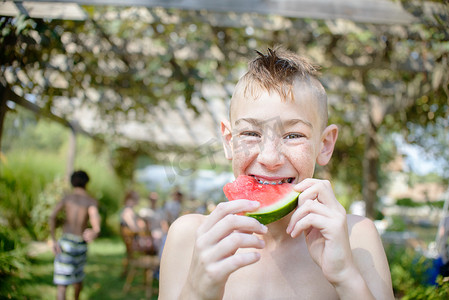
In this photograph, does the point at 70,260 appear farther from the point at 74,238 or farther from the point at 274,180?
the point at 274,180

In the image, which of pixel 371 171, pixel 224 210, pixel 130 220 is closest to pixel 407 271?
pixel 371 171

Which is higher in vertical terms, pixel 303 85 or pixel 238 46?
pixel 238 46

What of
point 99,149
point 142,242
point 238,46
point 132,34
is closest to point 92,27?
point 132,34

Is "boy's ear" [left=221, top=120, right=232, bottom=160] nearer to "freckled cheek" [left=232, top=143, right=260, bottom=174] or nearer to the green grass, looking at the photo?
"freckled cheek" [left=232, top=143, right=260, bottom=174]

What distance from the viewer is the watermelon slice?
1.20 metres

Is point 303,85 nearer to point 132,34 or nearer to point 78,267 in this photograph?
point 132,34

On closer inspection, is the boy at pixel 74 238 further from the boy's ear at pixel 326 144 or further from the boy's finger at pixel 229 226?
the boy's finger at pixel 229 226

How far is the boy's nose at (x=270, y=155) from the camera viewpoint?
1280 mm

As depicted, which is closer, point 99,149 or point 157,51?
point 157,51

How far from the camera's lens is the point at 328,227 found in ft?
3.60

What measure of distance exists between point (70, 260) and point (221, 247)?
505 centimetres

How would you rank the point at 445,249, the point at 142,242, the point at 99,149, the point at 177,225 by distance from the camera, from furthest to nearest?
the point at 99,149
the point at 142,242
the point at 445,249
the point at 177,225

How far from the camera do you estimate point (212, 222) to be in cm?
108

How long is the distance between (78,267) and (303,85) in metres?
5.19
